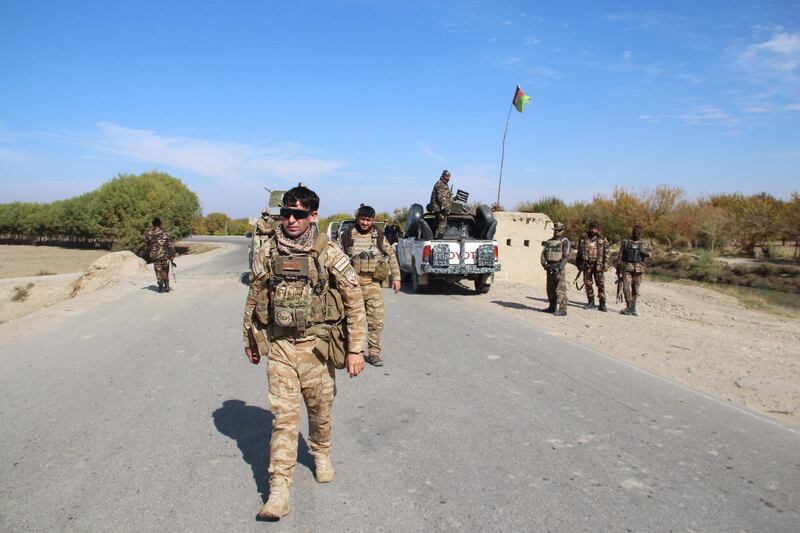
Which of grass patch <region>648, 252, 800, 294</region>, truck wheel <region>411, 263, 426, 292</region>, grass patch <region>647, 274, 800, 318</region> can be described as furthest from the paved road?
grass patch <region>648, 252, 800, 294</region>

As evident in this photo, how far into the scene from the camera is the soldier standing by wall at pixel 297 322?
3.00 m

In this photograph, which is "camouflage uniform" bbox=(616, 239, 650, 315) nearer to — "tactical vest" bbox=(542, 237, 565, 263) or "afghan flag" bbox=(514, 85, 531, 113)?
"tactical vest" bbox=(542, 237, 565, 263)

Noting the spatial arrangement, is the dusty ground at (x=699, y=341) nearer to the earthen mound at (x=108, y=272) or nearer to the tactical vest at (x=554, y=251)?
the tactical vest at (x=554, y=251)

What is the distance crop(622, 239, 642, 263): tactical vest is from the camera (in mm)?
10688

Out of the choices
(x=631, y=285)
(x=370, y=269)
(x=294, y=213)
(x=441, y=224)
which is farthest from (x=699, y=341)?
(x=294, y=213)

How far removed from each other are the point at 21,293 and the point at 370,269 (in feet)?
47.3

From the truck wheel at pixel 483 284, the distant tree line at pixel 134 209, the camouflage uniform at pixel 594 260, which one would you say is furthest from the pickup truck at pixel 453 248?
the distant tree line at pixel 134 209

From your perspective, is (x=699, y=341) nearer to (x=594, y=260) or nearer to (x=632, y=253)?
(x=632, y=253)

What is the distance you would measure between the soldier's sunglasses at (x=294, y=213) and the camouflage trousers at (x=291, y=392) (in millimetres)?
727

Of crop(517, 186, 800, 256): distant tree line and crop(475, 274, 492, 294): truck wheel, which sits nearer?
crop(475, 274, 492, 294): truck wheel

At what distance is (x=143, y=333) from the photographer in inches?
317

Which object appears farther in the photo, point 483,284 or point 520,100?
point 520,100

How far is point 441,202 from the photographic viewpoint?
12.8 meters

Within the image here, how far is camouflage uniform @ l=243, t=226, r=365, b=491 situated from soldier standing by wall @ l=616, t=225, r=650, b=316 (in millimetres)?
8975
